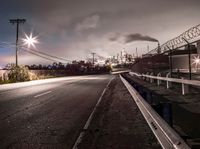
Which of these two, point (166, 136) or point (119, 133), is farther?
point (119, 133)

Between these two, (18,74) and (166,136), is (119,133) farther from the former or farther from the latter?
(18,74)

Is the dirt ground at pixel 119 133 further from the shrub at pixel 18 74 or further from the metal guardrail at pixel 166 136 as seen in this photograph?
the shrub at pixel 18 74

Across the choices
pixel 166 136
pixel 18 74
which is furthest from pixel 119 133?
pixel 18 74

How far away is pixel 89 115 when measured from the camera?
9.23 m

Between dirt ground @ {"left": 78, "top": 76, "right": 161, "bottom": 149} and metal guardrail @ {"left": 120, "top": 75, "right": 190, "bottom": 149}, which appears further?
dirt ground @ {"left": 78, "top": 76, "right": 161, "bottom": 149}

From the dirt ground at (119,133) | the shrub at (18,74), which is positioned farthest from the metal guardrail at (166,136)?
the shrub at (18,74)

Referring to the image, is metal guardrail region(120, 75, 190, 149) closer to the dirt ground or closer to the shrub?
the dirt ground

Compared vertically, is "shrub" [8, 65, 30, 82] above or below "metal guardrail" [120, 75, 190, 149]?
above

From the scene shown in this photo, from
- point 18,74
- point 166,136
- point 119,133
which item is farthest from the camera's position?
point 18,74

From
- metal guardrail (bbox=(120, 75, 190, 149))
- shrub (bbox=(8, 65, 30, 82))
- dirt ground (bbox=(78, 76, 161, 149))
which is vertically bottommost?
dirt ground (bbox=(78, 76, 161, 149))

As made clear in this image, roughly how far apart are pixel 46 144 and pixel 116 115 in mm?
3847

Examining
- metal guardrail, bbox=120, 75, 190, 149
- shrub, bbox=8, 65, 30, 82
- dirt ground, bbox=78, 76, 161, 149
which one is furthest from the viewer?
shrub, bbox=8, 65, 30, 82

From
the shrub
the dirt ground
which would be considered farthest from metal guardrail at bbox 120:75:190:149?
the shrub

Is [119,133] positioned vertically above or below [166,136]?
below
